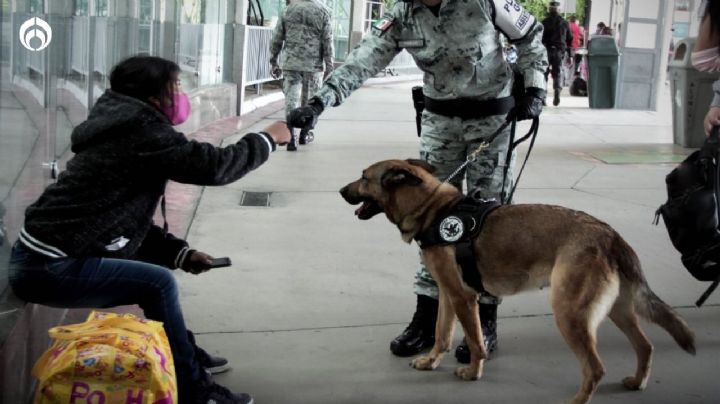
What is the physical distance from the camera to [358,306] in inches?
195

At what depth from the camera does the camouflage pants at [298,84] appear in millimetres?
10797

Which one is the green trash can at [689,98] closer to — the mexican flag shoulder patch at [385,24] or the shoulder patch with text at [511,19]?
the shoulder patch with text at [511,19]

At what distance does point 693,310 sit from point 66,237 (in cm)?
354

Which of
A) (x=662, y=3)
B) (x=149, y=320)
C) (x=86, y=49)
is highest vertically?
(x=662, y=3)

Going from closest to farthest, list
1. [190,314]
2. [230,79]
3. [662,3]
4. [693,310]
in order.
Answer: [190,314] < [693,310] < [230,79] < [662,3]

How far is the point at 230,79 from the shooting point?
14.1 m

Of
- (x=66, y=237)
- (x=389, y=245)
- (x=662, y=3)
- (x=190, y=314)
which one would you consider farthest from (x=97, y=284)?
(x=662, y=3)

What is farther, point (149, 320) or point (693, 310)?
point (693, 310)

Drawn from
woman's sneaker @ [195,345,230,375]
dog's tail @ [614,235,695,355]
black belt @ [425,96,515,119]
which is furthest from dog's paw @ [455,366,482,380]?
black belt @ [425,96,515,119]


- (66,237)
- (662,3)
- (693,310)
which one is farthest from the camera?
(662,3)

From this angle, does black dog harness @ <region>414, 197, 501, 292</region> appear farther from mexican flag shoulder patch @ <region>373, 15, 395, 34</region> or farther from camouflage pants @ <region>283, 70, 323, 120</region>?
camouflage pants @ <region>283, 70, 323, 120</region>

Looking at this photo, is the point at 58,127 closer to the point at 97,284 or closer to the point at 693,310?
the point at 97,284

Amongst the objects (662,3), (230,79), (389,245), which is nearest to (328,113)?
(230,79)

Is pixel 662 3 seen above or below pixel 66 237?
above
